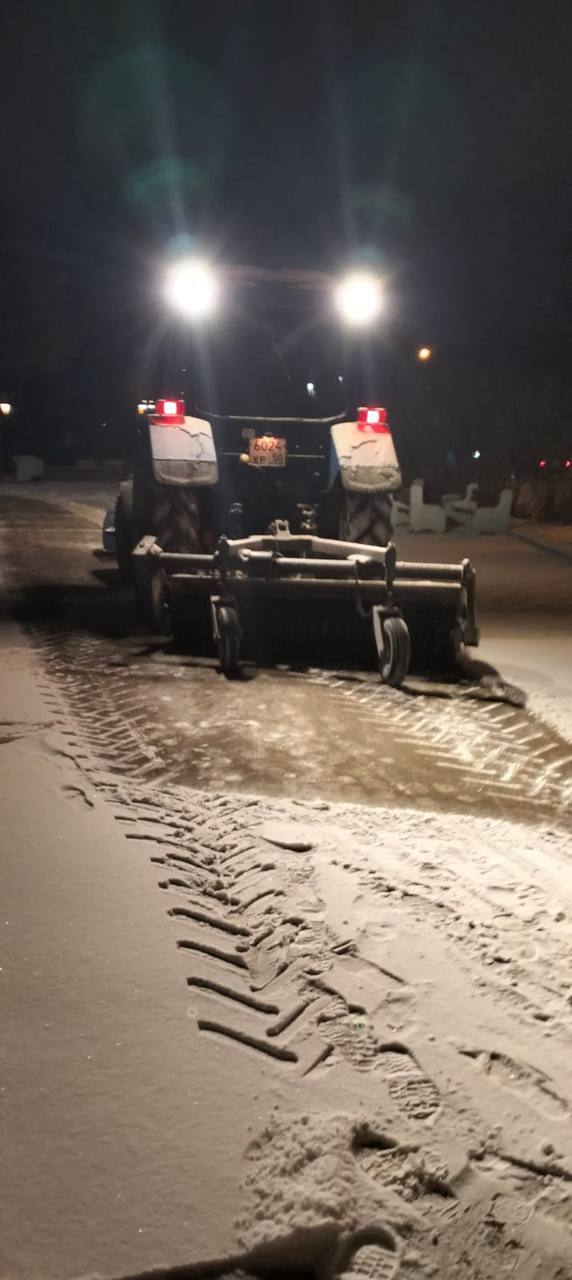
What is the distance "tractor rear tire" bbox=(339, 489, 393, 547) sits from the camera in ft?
25.6

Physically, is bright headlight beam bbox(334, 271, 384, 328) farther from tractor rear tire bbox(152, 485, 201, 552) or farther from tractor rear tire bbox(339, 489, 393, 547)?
tractor rear tire bbox(152, 485, 201, 552)

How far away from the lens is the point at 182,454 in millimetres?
7555

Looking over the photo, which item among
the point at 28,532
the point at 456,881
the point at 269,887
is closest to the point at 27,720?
the point at 269,887

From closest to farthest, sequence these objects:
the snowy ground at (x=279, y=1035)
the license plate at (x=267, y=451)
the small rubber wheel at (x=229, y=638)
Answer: the snowy ground at (x=279, y=1035)
the small rubber wheel at (x=229, y=638)
the license plate at (x=267, y=451)

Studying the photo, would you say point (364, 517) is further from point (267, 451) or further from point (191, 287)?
point (191, 287)

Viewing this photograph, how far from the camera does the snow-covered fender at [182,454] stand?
→ 7492 millimetres

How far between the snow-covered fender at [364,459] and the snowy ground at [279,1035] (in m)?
4.08

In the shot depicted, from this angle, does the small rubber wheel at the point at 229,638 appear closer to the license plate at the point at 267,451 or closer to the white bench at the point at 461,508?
the license plate at the point at 267,451

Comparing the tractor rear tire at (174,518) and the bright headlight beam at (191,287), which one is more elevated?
the bright headlight beam at (191,287)

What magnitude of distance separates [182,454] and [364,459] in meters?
1.67

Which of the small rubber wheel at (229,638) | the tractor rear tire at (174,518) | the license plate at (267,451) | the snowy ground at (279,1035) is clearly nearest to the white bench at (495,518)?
the license plate at (267,451)

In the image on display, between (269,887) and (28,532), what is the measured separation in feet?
44.9

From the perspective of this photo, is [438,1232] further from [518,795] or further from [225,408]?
[225,408]

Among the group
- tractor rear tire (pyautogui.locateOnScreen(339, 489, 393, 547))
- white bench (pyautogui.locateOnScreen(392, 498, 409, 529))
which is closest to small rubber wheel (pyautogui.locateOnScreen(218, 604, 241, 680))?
tractor rear tire (pyautogui.locateOnScreen(339, 489, 393, 547))
